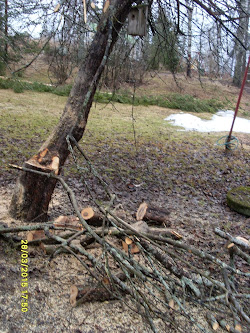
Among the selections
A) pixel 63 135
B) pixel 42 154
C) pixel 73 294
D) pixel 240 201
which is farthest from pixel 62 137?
pixel 240 201

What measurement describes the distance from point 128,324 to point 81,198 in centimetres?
255

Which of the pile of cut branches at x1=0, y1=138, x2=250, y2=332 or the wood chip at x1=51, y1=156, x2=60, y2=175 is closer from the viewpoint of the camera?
the pile of cut branches at x1=0, y1=138, x2=250, y2=332

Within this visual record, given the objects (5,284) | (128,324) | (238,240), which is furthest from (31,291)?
(238,240)

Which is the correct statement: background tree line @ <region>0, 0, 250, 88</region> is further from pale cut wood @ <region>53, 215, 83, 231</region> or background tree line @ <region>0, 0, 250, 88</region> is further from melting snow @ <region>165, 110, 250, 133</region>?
melting snow @ <region>165, 110, 250, 133</region>

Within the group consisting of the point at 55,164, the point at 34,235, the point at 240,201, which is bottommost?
the point at 240,201

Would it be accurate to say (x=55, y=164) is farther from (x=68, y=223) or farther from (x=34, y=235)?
(x=34, y=235)

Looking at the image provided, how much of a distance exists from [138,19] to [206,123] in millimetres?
9519

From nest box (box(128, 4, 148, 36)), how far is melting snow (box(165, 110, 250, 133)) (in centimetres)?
776

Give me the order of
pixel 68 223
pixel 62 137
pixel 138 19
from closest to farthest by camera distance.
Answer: pixel 68 223 → pixel 62 137 → pixel 138 19

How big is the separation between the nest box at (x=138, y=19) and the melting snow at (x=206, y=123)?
7759 millimetres

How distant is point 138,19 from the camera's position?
3621 mm

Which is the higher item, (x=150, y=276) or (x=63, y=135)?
(x=63, y=135)

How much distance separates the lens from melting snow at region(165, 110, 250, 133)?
38.4 ft

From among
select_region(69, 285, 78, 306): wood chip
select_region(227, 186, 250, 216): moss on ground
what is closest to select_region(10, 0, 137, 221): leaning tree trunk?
select_region(69, 285, 78, 306): wood chip
